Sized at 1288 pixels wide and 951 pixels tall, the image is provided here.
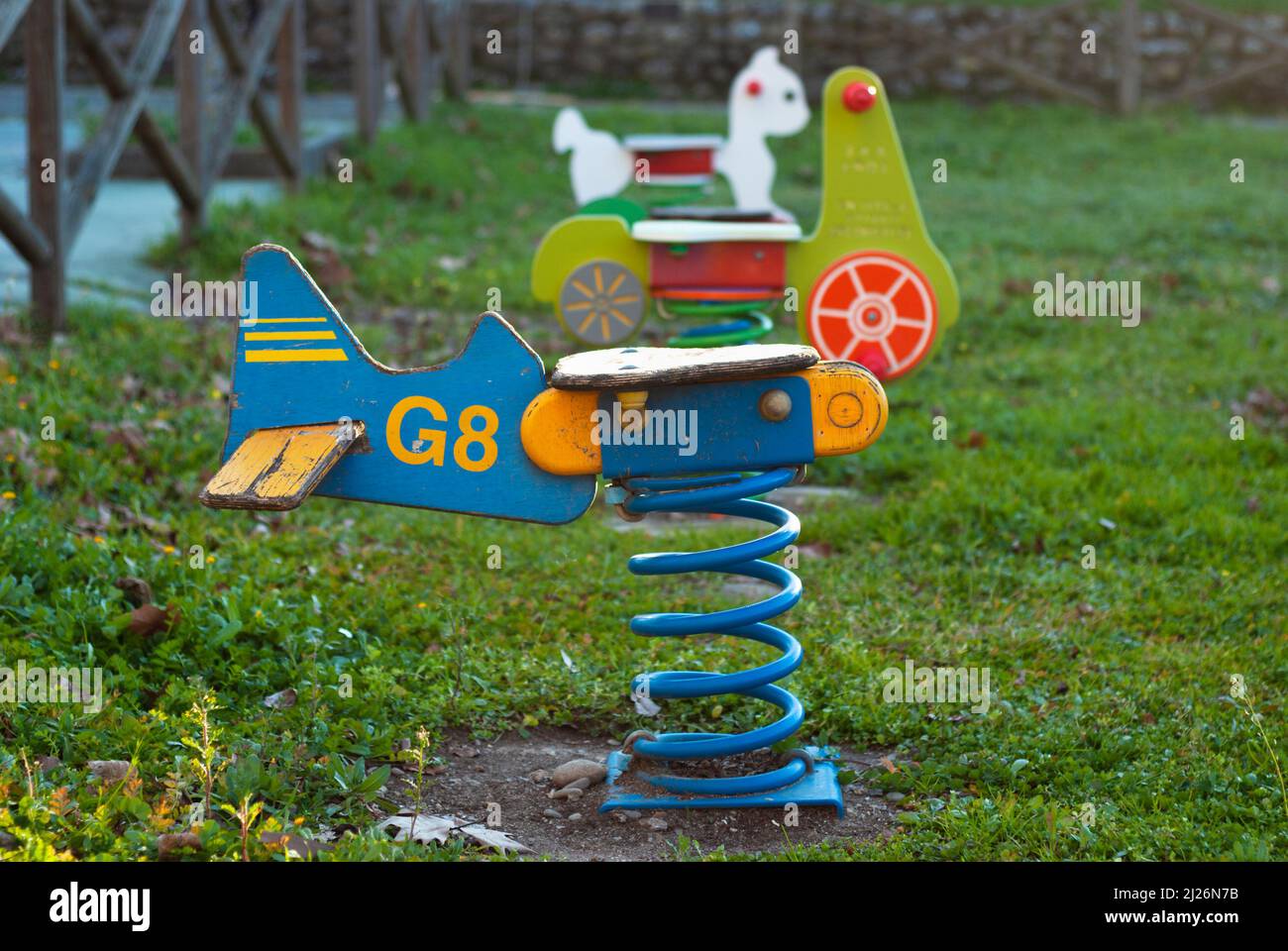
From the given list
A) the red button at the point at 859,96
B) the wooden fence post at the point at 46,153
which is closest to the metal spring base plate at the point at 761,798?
the red button at the point at 859,96

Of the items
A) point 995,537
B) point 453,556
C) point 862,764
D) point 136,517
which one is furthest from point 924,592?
point 136,517

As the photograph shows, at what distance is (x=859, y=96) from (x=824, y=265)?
0.63m

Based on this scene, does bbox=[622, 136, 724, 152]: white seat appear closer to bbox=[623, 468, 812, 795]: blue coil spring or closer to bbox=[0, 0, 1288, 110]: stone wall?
bbox=[623, 468, 812, 795]: blue coil spring

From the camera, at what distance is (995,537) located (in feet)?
16.1

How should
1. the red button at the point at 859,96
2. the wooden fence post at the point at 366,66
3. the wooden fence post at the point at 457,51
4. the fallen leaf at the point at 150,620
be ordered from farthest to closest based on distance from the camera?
the wooden fence post at the point at 457,51
the wooden fence post at the point at 366,66
the red button at the point at 859,96
the fallen leaf at the point at 150,620

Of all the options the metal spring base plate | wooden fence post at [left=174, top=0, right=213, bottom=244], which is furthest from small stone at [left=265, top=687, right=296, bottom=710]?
wooden fence post at [left=174, top=0, right=213, bottom=244]

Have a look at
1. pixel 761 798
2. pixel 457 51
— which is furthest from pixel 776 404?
pixel 457 51

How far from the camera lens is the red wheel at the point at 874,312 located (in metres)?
5.39

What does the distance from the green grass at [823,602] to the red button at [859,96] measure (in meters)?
1.32

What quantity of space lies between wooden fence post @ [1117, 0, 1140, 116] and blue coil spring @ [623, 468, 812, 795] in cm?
1282

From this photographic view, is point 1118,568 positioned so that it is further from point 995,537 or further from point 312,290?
point 312,290

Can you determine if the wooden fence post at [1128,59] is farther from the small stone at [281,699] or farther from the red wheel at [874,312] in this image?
the small stone at [281,699]

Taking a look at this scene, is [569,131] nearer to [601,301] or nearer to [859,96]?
[601,301]

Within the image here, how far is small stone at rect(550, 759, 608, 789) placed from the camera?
3414 millimetres
